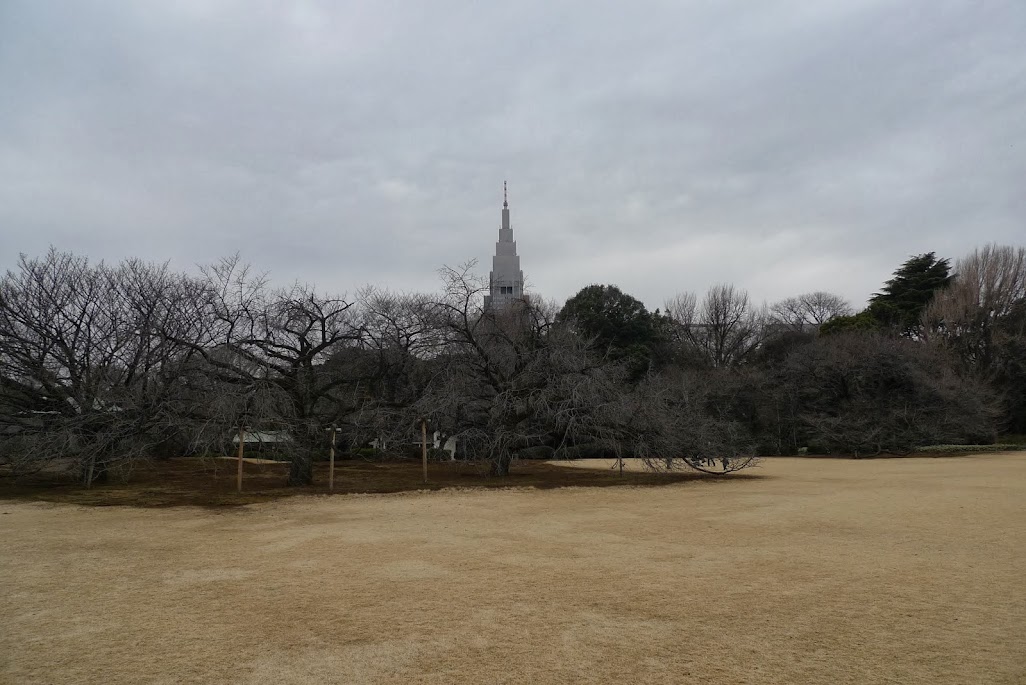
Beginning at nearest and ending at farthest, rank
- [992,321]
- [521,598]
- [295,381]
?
[521,598], [295,381], [992,321]

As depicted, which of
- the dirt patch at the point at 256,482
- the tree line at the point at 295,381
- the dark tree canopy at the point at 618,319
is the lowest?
the dirt patch at the point at 256,482

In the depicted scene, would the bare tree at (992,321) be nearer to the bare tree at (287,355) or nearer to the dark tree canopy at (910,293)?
the dark tree canopy at (910,293)

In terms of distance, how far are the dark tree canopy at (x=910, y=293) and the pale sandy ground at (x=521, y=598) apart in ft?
102

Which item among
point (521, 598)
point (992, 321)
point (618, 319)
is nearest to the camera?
point (521, 598)

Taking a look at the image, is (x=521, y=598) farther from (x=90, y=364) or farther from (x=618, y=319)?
(x=618, y=319)

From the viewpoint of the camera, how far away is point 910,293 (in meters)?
38.5

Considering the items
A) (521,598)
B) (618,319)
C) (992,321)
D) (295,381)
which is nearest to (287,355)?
(295,381)

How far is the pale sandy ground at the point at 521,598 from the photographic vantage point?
379cm

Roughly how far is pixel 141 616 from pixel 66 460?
43.9 ft

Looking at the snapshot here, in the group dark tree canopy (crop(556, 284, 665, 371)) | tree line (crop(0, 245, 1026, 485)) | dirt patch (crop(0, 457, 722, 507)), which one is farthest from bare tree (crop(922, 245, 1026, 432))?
dirt patch (crop(0, 457, 722, 507))

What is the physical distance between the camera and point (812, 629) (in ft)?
14.3

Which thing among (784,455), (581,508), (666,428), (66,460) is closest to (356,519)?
(581,508)

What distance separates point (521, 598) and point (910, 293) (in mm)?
40818

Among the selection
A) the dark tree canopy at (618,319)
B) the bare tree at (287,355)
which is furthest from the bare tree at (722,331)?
the bare tree at (287,355)
